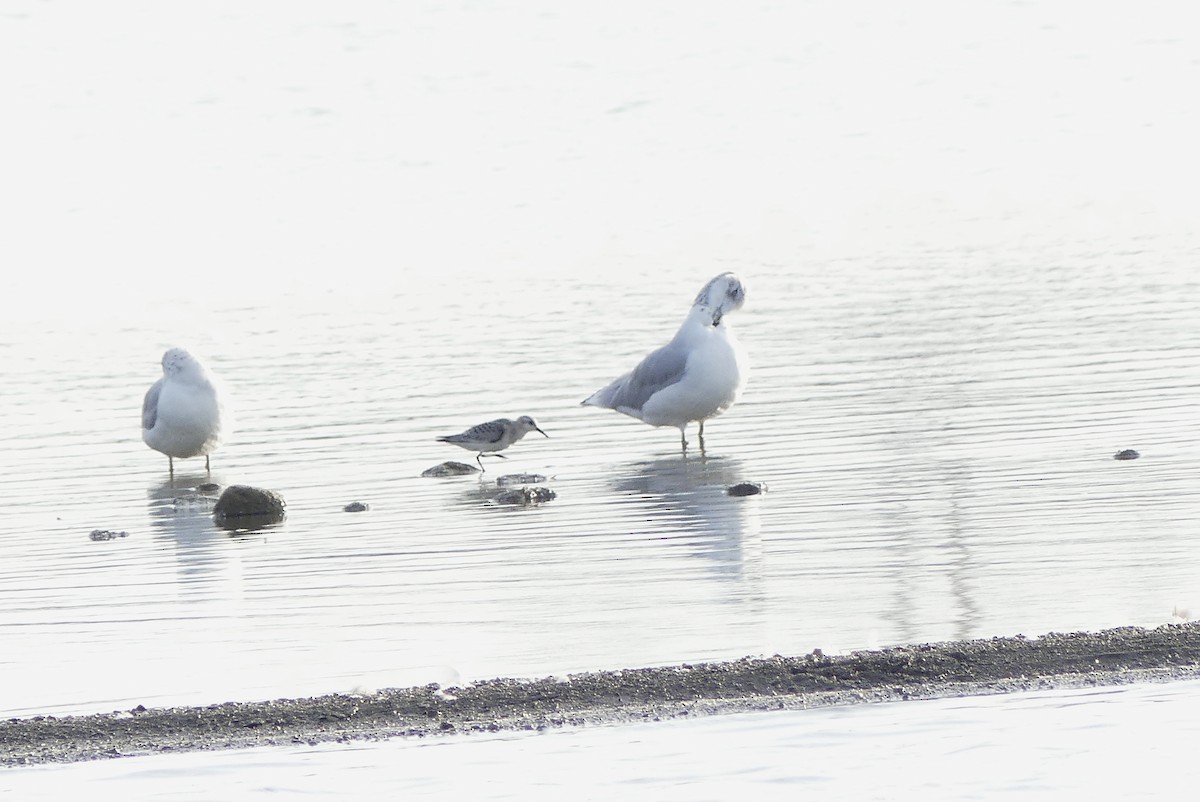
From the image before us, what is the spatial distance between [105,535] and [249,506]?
0.87 metres

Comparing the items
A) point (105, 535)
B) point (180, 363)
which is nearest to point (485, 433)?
point (180, 363)

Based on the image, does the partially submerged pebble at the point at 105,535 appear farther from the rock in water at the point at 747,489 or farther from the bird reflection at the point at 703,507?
the rock in water at the point at 747,489

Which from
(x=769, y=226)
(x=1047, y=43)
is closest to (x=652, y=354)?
(x=769, y=226)

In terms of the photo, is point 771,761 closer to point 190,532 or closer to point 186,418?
point 190,532

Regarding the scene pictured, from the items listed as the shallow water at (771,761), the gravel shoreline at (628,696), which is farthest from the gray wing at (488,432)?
the shallow water at (771,761)

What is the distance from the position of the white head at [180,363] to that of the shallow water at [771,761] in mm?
8046

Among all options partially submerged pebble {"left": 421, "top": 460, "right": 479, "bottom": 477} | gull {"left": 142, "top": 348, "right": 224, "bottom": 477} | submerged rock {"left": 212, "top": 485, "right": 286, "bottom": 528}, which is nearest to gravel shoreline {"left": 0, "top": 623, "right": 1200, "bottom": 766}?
submerged rock {"left": 212, "top": 485, "right": 286, "bottom": 528}

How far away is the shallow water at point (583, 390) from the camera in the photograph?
30.2 feet

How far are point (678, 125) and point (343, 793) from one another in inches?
1363

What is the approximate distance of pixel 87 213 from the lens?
33.2 meters

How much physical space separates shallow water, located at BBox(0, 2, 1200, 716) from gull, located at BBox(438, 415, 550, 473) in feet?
0.92

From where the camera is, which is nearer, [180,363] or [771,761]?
[771,761]

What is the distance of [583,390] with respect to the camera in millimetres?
16734

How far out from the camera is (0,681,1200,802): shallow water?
687 cm
